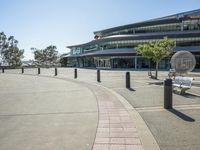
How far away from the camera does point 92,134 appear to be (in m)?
6.78

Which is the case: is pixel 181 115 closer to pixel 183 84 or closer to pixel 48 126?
pixel 48 126

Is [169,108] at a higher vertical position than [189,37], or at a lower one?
lower

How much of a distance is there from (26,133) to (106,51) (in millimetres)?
58447

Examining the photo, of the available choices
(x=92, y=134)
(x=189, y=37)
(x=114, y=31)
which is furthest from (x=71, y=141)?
(x=114, y=31)

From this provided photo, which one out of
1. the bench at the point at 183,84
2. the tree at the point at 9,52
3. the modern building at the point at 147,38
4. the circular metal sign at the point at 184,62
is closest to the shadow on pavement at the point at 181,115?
the bench at the point at 183,84

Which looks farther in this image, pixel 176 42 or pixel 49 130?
pixel 176 42

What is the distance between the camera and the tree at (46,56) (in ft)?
327

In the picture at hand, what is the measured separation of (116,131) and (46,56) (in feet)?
323

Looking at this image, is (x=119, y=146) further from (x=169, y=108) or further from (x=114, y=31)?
(x=114, y=31)

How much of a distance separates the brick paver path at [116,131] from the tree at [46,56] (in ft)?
305

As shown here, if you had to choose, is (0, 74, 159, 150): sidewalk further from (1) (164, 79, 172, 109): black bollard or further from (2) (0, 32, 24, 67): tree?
(2) (0, 32, 24, 67): tree

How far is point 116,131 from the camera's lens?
7.02m

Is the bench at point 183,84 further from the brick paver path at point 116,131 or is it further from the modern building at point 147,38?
the modern building at point 147,38

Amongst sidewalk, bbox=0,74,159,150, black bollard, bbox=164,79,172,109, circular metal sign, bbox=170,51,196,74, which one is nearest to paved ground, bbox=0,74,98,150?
sidewalk, bbox=0,74,159,150
